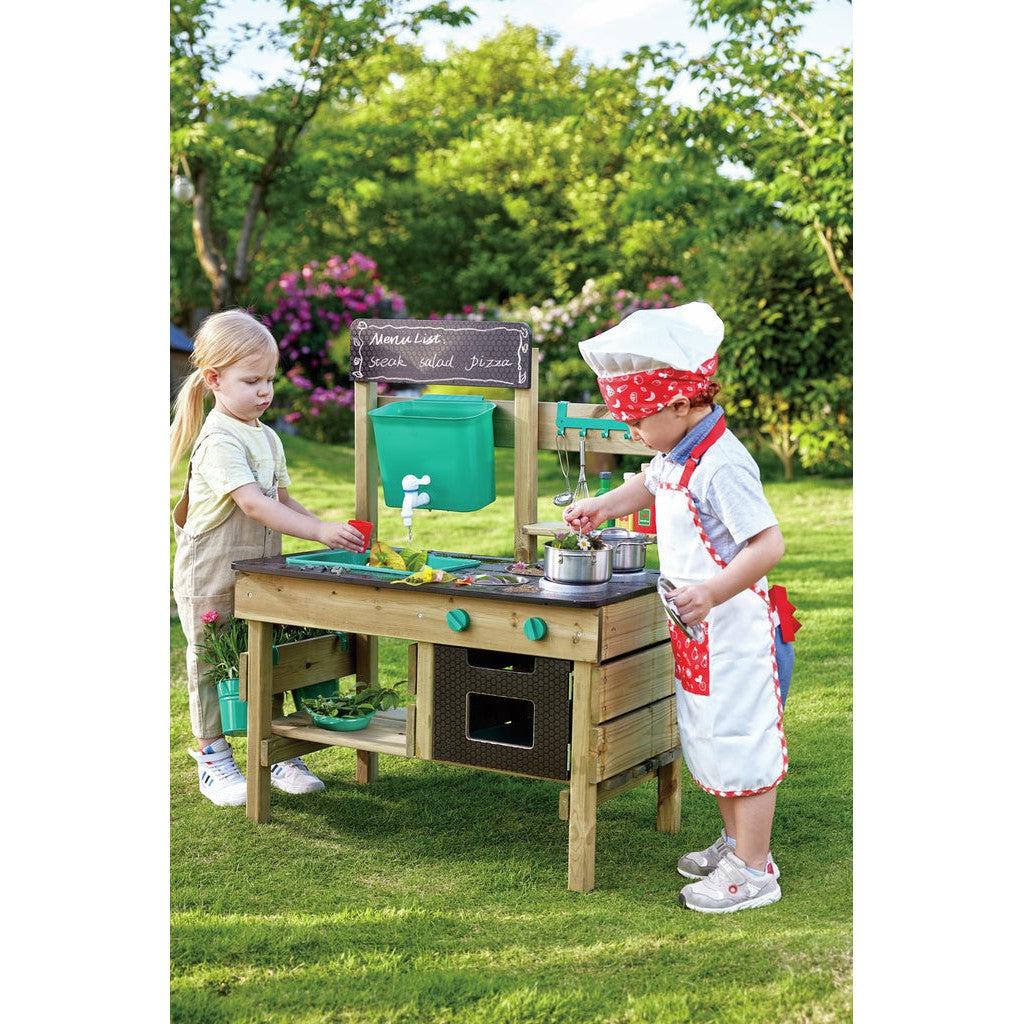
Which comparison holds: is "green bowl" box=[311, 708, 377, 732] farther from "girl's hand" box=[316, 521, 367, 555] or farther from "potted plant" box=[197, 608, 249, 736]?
"girl's hand" box=[316, 521, 367, 555]

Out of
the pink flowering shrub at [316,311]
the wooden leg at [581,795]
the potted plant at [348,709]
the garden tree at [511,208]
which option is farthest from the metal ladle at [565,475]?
the garden tree at [511,208]

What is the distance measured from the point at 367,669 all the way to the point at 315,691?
0.20 metres

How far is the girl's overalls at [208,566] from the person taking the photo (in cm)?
413

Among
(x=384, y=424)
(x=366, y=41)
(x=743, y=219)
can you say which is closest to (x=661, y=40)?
(x=743, y=219)

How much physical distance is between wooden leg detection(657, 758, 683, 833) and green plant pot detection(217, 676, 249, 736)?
1269 millimetres

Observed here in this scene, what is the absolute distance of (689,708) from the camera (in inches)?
134

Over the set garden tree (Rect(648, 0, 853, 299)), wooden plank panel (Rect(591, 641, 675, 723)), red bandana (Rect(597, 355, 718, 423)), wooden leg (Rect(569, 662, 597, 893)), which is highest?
garden tree (Rect(648, 0, 853, 299))

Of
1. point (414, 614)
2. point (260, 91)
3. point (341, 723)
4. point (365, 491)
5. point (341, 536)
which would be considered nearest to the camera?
point (414, 614)

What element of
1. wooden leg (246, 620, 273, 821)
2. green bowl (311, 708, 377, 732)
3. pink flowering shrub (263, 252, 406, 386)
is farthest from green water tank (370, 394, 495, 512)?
pink flowering shrub (263, 252, 406, 386)

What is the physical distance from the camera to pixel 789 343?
11.8m

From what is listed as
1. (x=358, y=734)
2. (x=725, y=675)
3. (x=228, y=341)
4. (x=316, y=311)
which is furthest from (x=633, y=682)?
(x=316, y=311)

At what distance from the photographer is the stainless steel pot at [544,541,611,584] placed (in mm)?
3488

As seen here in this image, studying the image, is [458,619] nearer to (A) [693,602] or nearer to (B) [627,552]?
(B) [627,552]

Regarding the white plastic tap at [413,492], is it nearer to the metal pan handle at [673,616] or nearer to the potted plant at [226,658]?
the potted plant at [226,658]
